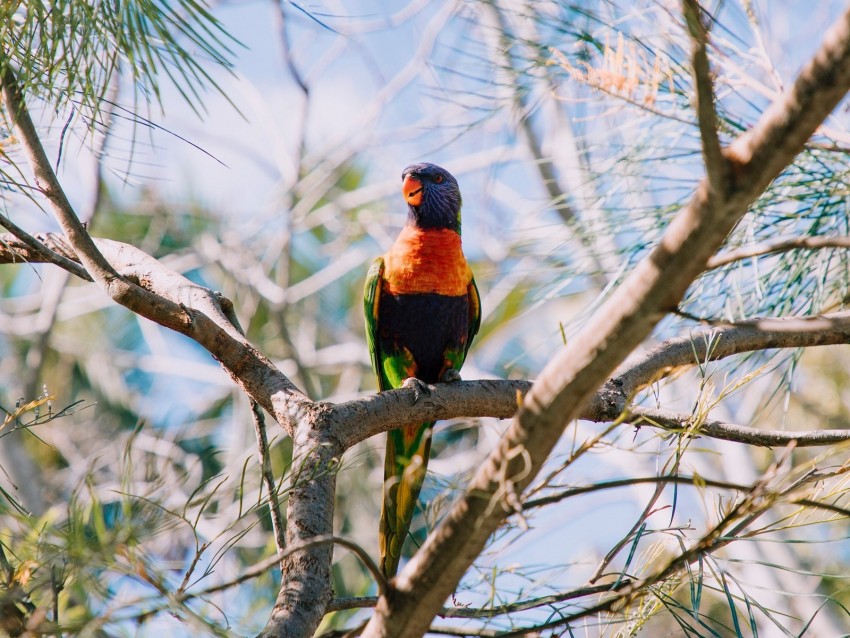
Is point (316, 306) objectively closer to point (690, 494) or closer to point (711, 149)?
point (690, 494)

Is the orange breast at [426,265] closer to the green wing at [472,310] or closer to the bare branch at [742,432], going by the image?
the green wing at [472,310]

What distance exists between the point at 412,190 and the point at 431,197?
9 centimetres

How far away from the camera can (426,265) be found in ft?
8.66

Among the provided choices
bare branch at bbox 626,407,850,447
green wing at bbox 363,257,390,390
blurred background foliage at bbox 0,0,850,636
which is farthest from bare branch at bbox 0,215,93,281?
green wing at bbox 363,257,390,390

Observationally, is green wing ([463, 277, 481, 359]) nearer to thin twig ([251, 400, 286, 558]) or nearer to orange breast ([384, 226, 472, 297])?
orange breast ([384, 226, 472, 297])

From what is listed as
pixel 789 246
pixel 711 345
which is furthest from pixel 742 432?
pixel 789 246

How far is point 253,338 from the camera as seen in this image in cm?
551

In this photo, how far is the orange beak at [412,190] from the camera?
286 centimetres

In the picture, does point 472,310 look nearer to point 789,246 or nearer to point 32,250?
point 32,250

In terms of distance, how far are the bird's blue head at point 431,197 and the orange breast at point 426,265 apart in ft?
0.26

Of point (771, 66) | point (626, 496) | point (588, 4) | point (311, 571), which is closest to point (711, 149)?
point (311, 571)

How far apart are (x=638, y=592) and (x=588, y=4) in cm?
195

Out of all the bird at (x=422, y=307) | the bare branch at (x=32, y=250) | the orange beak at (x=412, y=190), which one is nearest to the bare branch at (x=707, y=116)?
the bare branch at (x=32, y=250)

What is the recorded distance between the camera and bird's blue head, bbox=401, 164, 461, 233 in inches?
110
